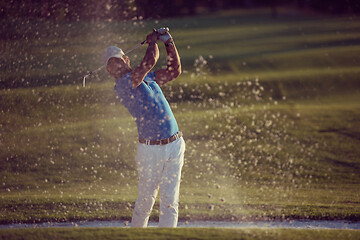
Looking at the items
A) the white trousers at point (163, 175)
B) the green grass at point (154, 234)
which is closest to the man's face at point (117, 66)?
the white trousers at point (163, 175)

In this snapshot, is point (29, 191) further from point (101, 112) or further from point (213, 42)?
point (213, 42)

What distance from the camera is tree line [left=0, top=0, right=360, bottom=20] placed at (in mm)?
23511

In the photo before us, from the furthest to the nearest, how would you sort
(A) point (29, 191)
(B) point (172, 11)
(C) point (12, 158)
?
(B) point (172, 11), (C) point (12, 158), (A) point (29, 191)

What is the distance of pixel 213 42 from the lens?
37.3 meters

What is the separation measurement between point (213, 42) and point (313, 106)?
61.0ft

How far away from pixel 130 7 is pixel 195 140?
64.2ft

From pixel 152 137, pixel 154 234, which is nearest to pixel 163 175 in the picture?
pixel 152 137

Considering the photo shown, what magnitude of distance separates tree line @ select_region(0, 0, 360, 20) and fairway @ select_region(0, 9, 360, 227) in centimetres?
96

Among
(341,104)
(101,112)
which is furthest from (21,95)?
(341,104)

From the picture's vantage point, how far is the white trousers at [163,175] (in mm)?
6047

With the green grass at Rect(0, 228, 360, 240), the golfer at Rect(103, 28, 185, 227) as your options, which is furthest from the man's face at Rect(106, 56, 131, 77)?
the green grass at Rect(0, 228, 360, 240)

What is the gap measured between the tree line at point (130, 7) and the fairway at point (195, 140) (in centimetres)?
96

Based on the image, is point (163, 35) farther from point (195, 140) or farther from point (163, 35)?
point (195, 140)

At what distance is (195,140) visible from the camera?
13.9m
